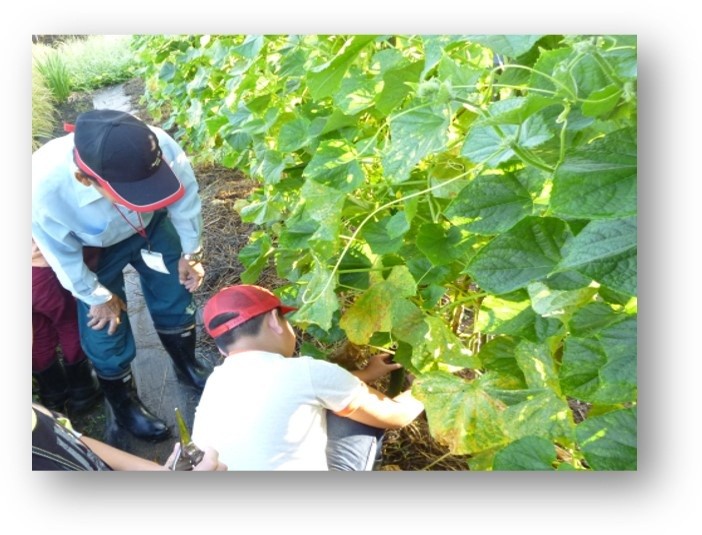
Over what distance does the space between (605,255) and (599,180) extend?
3.3 inches

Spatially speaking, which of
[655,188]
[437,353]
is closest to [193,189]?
[437,353]

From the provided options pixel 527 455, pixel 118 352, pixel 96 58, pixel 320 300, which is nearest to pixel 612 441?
pixel 527 455

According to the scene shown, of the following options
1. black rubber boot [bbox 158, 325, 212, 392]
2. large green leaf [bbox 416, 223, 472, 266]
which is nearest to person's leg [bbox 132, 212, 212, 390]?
black rubber boot [bbox 158, 325, 212, 392]

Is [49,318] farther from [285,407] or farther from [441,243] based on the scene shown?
[441,243]

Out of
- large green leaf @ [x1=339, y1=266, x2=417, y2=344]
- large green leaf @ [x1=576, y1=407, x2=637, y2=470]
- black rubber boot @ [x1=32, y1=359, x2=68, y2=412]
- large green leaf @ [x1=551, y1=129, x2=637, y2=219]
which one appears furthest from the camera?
black rubber boot @ [x1=32, y1=359, x2=68, y2=412]

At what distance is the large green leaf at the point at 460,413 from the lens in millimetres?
1128

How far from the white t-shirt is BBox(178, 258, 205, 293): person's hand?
15 cm

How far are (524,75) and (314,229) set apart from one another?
1.41ft

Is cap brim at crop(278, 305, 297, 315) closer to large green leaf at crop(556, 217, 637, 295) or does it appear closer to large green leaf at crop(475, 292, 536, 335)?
large green leaf at crop(475, 292, 536, 335)

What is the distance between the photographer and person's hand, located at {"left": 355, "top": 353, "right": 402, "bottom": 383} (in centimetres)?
132

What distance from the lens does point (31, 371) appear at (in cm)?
129

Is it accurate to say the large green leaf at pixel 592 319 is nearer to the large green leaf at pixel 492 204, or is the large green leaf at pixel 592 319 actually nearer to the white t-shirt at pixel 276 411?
the large green leaf at pixel 492 204

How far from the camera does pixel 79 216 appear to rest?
1.31 meters

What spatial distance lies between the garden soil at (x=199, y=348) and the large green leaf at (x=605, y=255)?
44 centimetres
